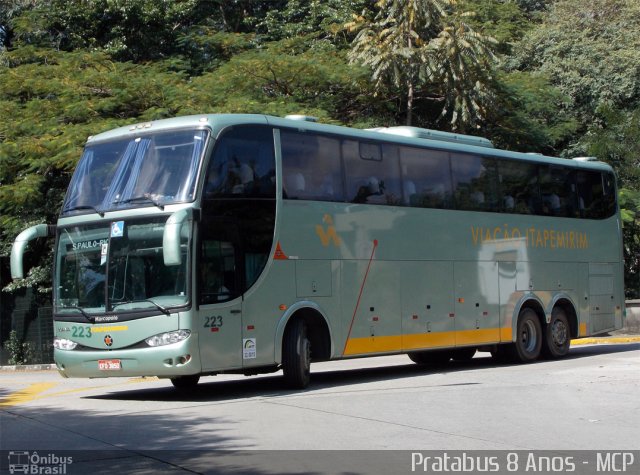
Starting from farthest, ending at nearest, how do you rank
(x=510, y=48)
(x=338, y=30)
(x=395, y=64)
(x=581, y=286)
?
(x=510, y=48) < (x=338, y=30) < (x=395, y=64) < (x=581, y=286)

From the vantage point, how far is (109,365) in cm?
1345

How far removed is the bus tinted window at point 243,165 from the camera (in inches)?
535

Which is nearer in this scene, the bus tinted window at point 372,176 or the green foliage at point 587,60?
the bus tinted window at point 372,176

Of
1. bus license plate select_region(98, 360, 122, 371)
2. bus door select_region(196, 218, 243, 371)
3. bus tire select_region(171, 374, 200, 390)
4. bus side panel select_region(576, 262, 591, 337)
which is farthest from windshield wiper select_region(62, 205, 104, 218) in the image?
bus side panel select_region(576, 262, 591, 337)

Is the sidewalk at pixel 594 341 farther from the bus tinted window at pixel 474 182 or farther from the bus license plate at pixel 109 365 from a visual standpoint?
the bus license plate at pixel 109 365

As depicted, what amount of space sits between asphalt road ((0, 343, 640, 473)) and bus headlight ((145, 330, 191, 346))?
2.81ft

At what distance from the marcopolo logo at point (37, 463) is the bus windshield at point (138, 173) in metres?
5.10

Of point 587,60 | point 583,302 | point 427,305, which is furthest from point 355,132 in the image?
point 587,60

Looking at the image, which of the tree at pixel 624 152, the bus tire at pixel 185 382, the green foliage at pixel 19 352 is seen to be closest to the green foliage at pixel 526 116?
the tree at pixel 624 152

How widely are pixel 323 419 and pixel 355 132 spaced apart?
652 cm

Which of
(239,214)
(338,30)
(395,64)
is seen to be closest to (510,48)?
(338,30)

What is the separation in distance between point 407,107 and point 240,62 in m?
5.06

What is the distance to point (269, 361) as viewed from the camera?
46.5 ft

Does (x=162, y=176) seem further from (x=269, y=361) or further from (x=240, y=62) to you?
(x=240, y=62)
